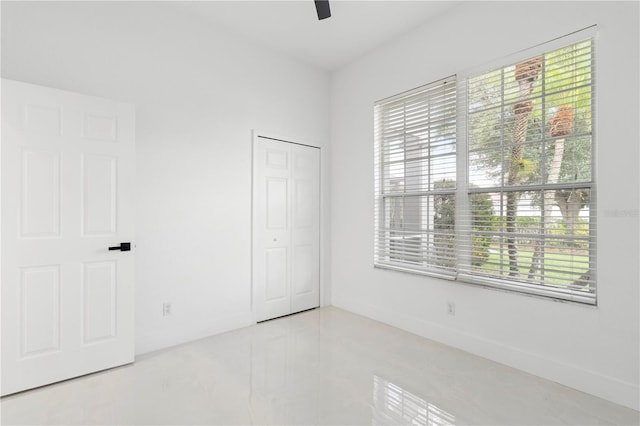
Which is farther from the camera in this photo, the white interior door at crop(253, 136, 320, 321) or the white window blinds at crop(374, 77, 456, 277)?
the white interior door at crop(253, 136, 320, 321)

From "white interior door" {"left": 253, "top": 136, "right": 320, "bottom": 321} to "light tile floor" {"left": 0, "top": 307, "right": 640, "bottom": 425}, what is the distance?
87 cm

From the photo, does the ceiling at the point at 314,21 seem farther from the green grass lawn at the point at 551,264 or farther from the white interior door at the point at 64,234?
the green grass lawn at the point at 551,264

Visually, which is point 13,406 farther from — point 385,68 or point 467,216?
point 385,68

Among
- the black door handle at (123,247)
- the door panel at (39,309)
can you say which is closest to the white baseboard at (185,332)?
the door panel at (39,309)

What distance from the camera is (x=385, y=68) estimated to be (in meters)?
3.65

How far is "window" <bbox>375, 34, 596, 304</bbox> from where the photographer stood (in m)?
2.30

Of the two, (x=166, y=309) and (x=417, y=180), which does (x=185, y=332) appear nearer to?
(x=166, y=309)

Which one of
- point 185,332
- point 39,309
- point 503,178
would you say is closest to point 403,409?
point 503,178

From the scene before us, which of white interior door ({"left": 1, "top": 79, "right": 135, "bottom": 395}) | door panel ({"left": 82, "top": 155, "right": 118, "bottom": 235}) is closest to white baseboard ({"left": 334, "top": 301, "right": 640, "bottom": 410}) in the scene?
white interior door ({"left": 1, "top": 79, "right": 135, "bottom": 395})

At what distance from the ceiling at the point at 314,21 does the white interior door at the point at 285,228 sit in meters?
1.12

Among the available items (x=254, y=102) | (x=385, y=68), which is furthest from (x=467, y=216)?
(x=254, y=102)

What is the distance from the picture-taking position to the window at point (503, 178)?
2.30 meters

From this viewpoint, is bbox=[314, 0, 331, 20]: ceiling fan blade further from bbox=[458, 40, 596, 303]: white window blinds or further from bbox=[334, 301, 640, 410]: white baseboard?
bbox=[334, 301, 640, 410]: white baseboard

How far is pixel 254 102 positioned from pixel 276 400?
2.94 metres
